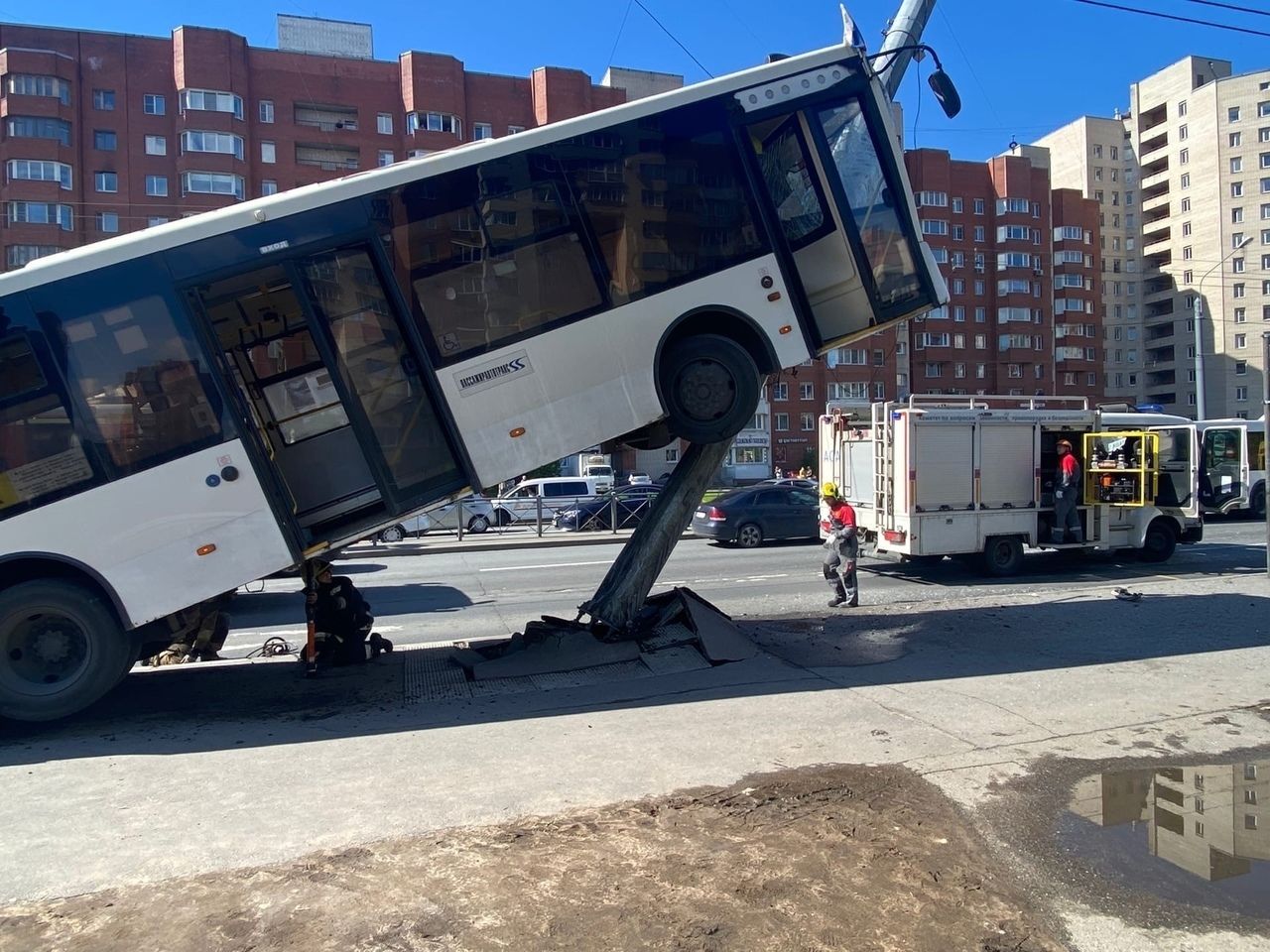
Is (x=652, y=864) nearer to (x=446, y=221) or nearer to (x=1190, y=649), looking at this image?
(x=446, y=221)

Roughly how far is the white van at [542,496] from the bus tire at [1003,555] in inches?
656

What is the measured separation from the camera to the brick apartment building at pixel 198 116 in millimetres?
49531

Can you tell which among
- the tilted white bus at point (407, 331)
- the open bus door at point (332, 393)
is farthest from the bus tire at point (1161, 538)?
the open bus door at point (332, 393)

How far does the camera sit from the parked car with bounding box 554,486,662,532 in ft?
84.0

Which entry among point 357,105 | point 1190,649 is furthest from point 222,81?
point 1190,649

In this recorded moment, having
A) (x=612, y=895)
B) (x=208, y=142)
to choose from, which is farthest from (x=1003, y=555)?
(x=208, y=142)

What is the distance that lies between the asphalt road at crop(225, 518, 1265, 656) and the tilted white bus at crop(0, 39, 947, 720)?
4.16 m

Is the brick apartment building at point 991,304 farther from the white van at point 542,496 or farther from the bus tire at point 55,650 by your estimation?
the bus tire at point 55,650

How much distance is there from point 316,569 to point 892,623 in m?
6.05

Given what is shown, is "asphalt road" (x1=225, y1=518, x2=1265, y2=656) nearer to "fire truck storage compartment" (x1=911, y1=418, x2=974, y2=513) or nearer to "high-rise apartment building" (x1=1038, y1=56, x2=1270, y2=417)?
"fire truck storage compartment" (x1=911, y1=418, x2=974, y2=513)

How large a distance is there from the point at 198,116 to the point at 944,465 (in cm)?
5229

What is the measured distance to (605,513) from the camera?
25.9 m

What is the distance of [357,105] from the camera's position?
55688 mm

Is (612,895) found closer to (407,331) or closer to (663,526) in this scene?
(407,331)
